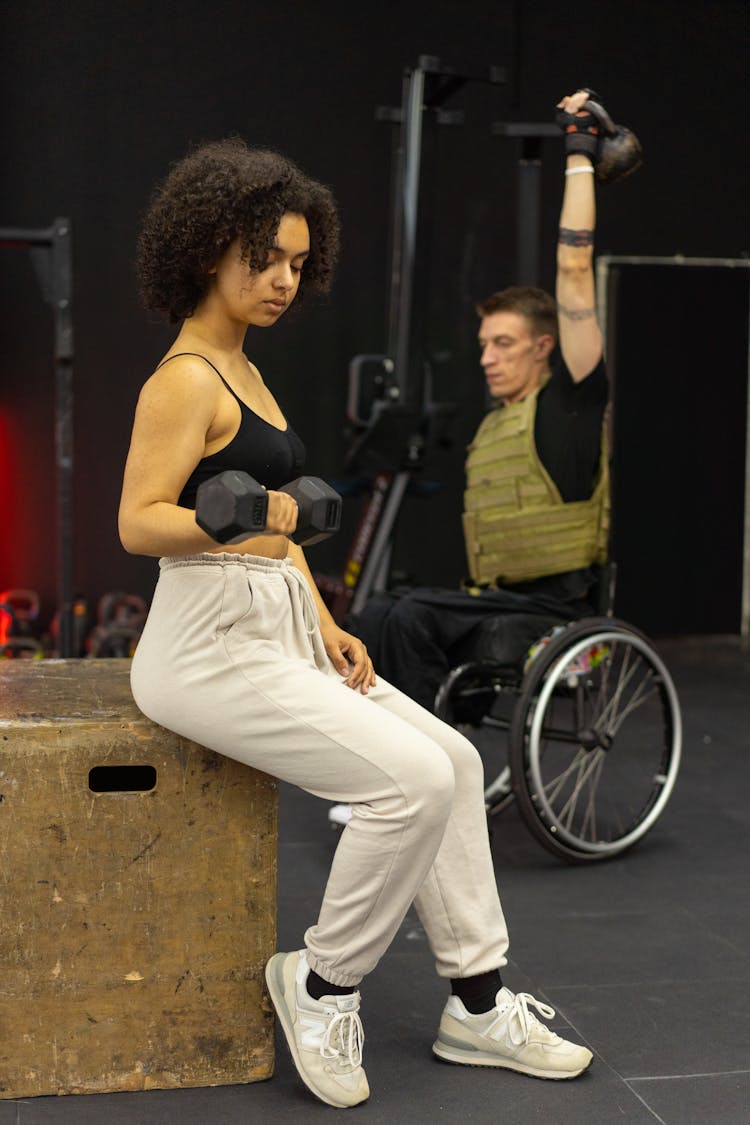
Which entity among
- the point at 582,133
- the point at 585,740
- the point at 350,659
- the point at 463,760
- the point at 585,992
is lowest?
the point at 585,992

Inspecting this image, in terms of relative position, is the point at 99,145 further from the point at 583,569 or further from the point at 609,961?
the point at 609,961

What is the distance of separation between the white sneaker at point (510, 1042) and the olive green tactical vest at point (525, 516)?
1450mm

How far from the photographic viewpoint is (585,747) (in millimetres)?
3547

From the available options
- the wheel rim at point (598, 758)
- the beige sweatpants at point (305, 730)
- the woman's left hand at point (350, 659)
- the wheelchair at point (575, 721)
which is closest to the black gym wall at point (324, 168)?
the wheel rim at point (598, 758)

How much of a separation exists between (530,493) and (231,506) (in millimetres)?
1773

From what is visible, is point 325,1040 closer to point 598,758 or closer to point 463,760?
point 463,760

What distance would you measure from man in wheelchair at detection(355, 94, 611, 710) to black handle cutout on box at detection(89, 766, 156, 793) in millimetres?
917

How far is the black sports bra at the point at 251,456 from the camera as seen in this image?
224 centimetres

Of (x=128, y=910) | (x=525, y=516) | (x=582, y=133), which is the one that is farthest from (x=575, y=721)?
(x=128, y=910)

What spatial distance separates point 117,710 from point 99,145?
15.2 feet

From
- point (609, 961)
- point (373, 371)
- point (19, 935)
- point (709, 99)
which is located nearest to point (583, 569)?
point (609, 961)

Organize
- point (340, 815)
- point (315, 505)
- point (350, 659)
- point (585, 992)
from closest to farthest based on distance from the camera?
point (315, 505), point (350, 659), point (585, 992), point (340, 815)

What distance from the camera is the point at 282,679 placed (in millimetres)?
2191

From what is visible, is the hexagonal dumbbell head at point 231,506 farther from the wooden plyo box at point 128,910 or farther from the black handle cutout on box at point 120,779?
the black handle cutout on box at point 120,779
